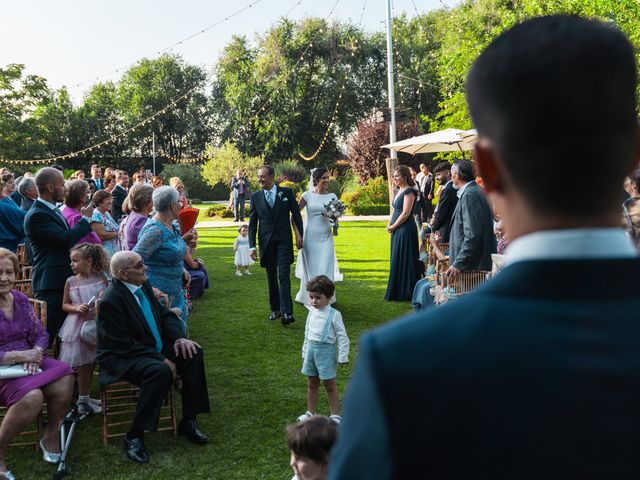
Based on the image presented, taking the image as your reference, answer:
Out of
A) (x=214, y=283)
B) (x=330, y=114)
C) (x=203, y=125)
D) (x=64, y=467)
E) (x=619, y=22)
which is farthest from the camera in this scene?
(x=203, y=125)

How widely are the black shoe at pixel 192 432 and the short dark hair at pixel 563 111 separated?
462 cm

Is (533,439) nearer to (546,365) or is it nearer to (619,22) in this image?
(546,365)

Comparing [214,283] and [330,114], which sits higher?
[330,114]

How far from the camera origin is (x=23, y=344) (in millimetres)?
4977

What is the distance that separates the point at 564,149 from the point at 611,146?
0.08 m

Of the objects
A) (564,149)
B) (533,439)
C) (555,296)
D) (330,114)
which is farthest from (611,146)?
(330,114)

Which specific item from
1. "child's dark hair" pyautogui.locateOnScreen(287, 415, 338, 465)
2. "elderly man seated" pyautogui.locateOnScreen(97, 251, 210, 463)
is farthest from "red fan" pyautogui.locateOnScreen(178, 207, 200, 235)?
"child's dark hair" pyautogui.locateOnScreen(287, 415, 338, 465)

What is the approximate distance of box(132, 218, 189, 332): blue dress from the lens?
5945 millimetres

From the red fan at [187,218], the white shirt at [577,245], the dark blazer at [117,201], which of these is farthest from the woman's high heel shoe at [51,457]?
the dark blazer at [117,201]

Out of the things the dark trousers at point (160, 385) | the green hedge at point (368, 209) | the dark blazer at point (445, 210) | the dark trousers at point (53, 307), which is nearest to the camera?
the dark trousers at point (160, 385)

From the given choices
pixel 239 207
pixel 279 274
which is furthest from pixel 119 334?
pixel 239 207

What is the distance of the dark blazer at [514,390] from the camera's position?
801 mm

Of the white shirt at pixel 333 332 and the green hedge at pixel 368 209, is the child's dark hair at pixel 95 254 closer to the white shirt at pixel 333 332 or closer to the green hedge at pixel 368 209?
the white shirt at pixel 333 332

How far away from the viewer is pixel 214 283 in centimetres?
1252
